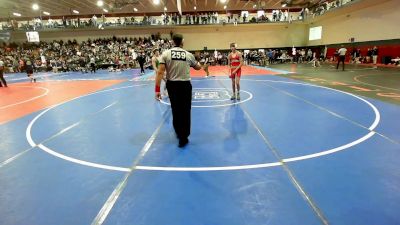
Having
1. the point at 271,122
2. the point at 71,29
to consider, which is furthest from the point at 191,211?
the point at 71,29

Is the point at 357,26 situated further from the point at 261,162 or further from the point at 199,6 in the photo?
the point at 261,162

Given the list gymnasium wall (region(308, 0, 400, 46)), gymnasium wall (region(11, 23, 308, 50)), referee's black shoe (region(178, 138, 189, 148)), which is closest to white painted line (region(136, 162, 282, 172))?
referee's black shoe (region(178, 138, 189, 148))

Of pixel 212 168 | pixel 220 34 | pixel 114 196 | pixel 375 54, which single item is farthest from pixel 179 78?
pixel 220 34

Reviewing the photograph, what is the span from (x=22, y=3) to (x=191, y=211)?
3570cm

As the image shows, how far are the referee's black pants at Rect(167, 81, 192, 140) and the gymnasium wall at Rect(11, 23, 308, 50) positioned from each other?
110 ft

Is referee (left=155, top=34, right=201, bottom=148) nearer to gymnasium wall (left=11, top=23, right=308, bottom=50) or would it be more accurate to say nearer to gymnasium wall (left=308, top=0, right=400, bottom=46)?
gymnasium wall (left=308, top=0, right=400, bottom=46)

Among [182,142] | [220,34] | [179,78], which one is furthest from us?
[220,34]

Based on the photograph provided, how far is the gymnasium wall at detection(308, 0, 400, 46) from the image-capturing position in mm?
22594

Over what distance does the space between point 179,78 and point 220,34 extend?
34.9 metres

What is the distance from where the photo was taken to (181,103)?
5.04 metres

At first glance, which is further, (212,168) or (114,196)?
(212,168)

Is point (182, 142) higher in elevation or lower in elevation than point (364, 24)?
lower

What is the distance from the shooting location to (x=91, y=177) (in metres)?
3.94

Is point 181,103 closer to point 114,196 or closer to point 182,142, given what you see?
point 182,142
